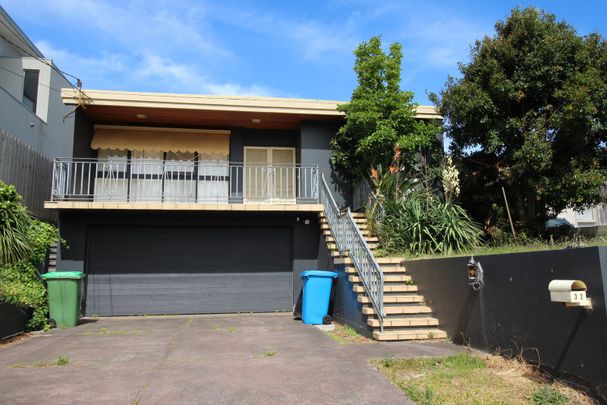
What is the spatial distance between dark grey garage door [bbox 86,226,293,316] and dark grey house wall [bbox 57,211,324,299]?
24 centimetres

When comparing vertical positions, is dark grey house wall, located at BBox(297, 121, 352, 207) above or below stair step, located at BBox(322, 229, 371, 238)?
above

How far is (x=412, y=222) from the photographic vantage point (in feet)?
29.2

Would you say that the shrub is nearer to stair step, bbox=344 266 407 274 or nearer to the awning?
the awning

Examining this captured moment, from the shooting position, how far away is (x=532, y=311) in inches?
189

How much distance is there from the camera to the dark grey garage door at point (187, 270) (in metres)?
10.8

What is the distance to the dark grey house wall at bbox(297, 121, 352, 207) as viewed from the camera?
1187 centimetres

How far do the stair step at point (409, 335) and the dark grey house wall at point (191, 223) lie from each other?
4.54 meters

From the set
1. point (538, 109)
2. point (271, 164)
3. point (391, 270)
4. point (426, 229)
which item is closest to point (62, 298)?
point (271, 164)

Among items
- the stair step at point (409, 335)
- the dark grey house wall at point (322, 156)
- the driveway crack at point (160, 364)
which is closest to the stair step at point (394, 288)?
the stair step at point (409, 335)

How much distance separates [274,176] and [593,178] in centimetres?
742

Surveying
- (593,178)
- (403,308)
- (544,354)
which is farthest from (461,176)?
(544,354)

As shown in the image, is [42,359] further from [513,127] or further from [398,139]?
[513,127]

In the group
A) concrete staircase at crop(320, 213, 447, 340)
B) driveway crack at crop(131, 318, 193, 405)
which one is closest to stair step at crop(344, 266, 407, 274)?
concrete staircase at crop(320, 213, 447, 340)

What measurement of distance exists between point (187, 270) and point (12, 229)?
3.98m
